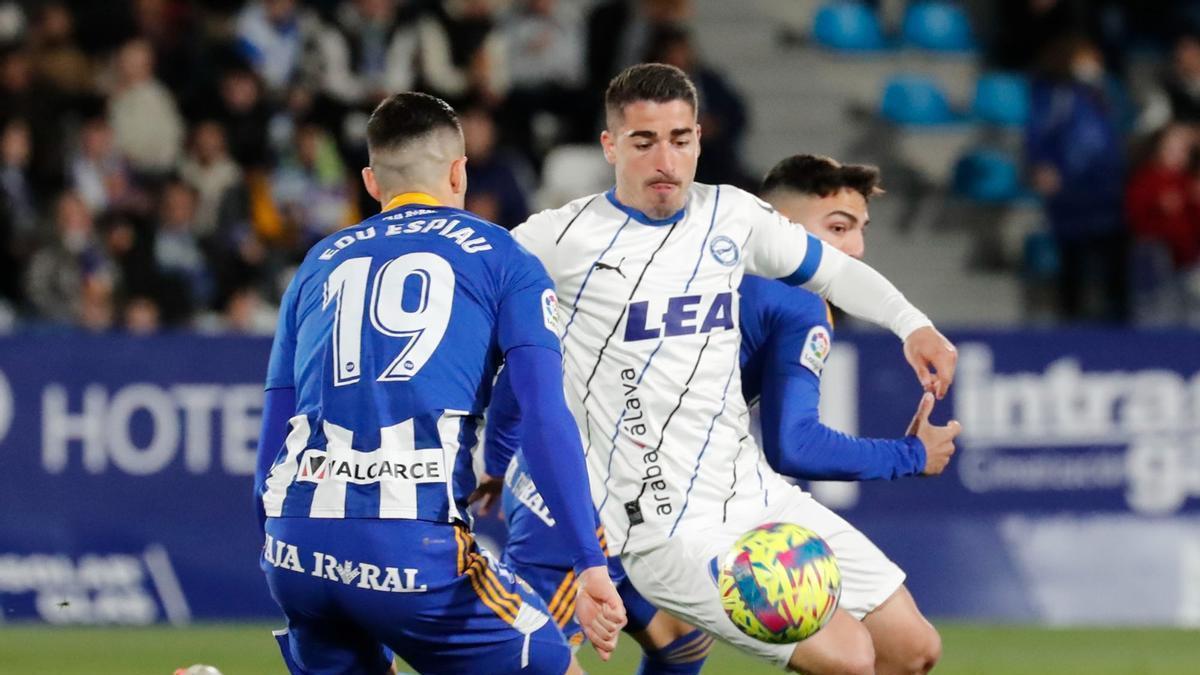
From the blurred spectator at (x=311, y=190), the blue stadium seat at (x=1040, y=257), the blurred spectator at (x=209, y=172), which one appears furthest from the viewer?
the blue stadium seat at (x=1040, y=257)

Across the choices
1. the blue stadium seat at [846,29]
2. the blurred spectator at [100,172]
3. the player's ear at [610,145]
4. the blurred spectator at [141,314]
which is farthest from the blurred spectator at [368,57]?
the player's ear at [610,145]

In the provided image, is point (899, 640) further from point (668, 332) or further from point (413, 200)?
point (413, 200)

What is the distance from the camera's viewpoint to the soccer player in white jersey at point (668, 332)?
6.42 m

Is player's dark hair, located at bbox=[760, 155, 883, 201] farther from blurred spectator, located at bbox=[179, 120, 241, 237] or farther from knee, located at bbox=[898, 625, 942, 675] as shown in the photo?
blurred spectator, located at bbox=[179, 120, 241, 237]

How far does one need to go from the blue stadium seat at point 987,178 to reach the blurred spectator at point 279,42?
18.6ft

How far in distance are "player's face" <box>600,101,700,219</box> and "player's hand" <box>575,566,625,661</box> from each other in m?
1.74

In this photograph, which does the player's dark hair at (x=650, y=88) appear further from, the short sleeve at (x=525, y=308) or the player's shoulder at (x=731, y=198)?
the short sleeve at (x=525, y=308)

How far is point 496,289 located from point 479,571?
744 mm

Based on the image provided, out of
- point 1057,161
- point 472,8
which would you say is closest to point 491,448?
point 472,8

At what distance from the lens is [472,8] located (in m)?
15.9

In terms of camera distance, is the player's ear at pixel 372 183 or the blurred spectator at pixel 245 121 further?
the blurred spectator at pixel 245 121

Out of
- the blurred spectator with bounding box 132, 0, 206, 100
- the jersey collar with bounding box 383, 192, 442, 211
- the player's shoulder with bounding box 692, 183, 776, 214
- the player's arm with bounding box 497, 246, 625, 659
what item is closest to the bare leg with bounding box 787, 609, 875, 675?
the player's arm with bounding box 497, 246, 625, 659

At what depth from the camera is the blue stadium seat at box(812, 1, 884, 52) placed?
59.1 feet

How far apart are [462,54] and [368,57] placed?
2.42 feet
